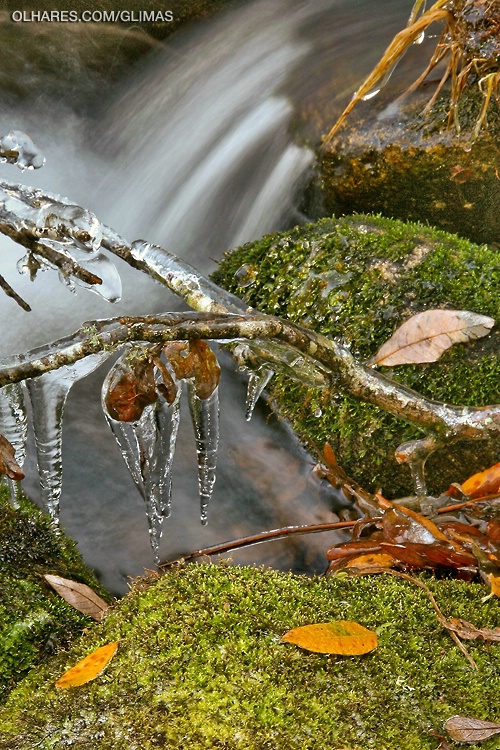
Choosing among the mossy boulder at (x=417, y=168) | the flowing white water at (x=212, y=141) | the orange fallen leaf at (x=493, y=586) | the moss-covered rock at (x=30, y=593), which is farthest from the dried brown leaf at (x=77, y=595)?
the mossy boulder at (x=417, y=168)

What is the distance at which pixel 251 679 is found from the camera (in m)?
1.63

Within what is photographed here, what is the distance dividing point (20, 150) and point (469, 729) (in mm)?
2536

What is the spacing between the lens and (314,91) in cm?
530

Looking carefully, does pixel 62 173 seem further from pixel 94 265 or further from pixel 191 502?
pixel 94 265

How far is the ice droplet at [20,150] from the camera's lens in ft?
8.51

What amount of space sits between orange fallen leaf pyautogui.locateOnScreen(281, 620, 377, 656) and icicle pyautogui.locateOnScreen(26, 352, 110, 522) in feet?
3.07

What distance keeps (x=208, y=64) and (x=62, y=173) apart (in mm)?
1693

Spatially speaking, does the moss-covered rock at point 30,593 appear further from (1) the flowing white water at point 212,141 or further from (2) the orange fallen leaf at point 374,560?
(1) the flowing white water at point 212,141

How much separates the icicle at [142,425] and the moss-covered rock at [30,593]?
422mm

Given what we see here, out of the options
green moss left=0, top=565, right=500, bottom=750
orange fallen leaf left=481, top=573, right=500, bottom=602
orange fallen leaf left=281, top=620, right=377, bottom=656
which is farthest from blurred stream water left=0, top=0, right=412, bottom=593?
orange fallen leaf left=281, top=620, right=377, bottom=656

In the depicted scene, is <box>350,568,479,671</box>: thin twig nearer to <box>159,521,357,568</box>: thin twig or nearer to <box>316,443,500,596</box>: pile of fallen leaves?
<box>316,443,500,596</box>: pile of fallen leaves

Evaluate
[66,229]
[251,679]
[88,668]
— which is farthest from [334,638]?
[66,229]

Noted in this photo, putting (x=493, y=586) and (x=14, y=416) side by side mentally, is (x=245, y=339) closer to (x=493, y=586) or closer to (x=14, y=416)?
(x=14, y=416)

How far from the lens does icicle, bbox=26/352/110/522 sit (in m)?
1.95
